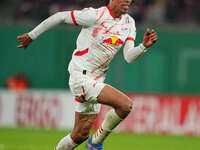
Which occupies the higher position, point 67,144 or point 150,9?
point 150,9

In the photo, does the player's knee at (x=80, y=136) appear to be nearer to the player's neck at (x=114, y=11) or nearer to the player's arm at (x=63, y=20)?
the player's arm at (x=63, y=20)

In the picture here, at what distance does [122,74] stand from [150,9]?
2.11 metres

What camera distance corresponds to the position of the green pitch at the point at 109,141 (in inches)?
435

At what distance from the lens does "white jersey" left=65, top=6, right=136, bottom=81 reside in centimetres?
741

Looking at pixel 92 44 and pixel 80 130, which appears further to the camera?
pixel 80 130

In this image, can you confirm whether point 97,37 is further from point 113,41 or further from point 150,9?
point 150,9

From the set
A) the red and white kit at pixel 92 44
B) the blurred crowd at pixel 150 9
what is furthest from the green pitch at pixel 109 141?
the blurred crowd at pixel 150 9

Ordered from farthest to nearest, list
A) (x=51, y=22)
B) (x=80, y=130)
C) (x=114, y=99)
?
(x=80, y=130)
(x=51, y=22)
(x=114, y=99)

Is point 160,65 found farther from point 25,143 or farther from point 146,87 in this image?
point 25,143

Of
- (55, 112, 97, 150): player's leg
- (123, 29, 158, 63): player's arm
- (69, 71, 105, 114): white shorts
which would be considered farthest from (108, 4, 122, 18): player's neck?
(55, 112, 97, 150): player's leg

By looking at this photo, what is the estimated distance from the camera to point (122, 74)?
17516mm

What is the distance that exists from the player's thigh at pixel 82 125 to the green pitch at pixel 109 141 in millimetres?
2714

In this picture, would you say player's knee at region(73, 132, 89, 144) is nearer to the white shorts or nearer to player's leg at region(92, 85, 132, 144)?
the white shorts

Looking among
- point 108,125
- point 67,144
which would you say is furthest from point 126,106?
point 67,144
